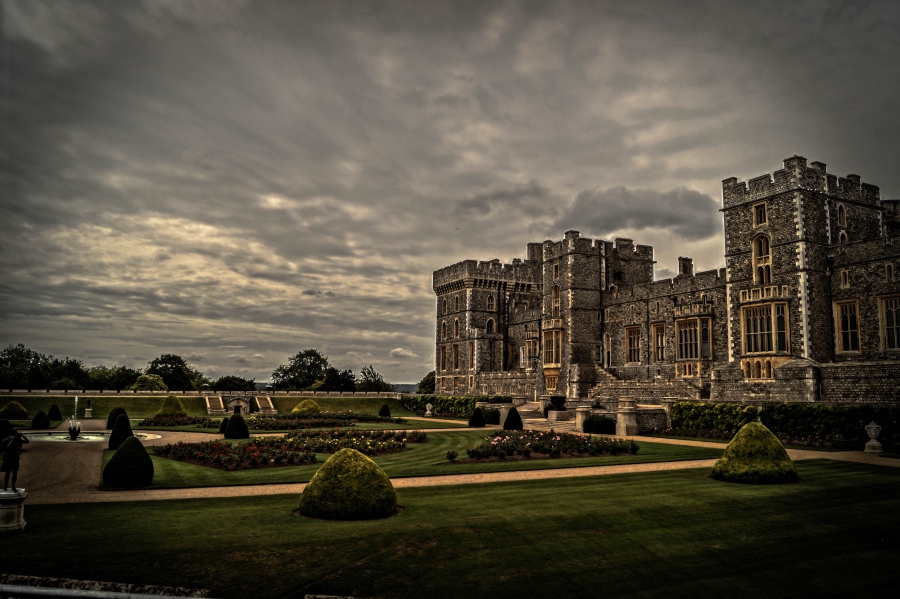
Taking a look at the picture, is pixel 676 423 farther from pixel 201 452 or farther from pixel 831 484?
pixel 201 452

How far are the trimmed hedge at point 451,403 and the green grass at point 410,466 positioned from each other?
80.2 ft

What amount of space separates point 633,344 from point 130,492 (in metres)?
39.8

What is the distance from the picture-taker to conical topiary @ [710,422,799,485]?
17.2 meters

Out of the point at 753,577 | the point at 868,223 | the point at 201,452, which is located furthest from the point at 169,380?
the point at 753,577

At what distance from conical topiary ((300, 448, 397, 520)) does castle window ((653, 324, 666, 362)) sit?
36.9m

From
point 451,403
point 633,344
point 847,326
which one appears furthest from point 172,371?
point 847,326

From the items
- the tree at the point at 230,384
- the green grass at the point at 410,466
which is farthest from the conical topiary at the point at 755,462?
the tree at the point at 230,384

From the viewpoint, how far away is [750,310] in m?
34.7

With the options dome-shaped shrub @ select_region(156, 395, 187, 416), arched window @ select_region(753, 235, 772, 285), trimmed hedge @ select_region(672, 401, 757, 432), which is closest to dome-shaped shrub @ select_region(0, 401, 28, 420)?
dome-shaped shrub @ select_region(156, 395, 187, 416)

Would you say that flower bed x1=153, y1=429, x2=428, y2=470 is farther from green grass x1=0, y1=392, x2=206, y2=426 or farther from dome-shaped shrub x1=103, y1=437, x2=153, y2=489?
green grass x1=0, y1=392, x2=206, y2=426

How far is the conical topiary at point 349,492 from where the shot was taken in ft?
42.2

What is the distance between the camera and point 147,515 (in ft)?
44.5

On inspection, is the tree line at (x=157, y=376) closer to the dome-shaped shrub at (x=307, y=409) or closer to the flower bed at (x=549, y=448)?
the dome-shaped shrub at (x=307, y=409)

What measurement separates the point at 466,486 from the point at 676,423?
65.0 ft
